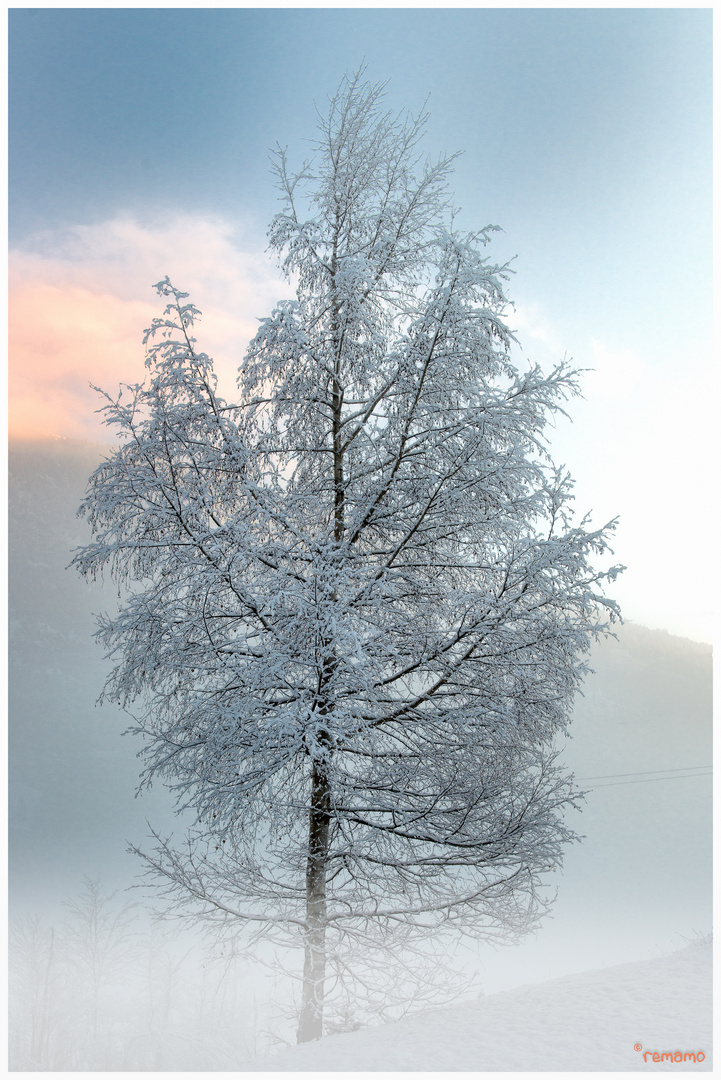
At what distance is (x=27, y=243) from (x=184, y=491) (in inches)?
218

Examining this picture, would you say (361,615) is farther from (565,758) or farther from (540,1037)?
(565,758)

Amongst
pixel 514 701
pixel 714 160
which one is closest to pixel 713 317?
pixel 714 160

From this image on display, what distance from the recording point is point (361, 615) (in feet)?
15.2

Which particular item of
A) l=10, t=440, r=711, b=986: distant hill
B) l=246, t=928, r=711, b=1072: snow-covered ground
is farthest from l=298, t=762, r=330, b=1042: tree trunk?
l=10, t=440, r=711, b=986: distant hill

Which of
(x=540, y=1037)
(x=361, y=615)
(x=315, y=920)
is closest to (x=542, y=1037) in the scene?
(x=540, y=1037)

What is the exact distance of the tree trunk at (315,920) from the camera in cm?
465

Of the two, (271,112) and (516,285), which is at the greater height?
(271,112)

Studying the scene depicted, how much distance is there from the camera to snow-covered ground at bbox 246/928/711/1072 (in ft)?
12.5

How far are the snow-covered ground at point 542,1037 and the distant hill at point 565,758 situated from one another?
18611mm

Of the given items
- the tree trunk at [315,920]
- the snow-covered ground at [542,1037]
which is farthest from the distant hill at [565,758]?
the snow-covered ground at [542,1037]

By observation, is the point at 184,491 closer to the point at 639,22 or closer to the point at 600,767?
the point at 639,22

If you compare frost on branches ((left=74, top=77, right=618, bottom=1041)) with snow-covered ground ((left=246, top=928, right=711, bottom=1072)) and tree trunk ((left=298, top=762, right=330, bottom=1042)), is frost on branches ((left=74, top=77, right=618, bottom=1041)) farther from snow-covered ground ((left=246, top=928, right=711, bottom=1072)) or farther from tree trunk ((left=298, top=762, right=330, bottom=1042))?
snow-covered ground ((left=246, top=928, right=711, bottom=1072))

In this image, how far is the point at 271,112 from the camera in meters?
6.63

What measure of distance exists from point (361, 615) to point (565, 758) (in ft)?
132
